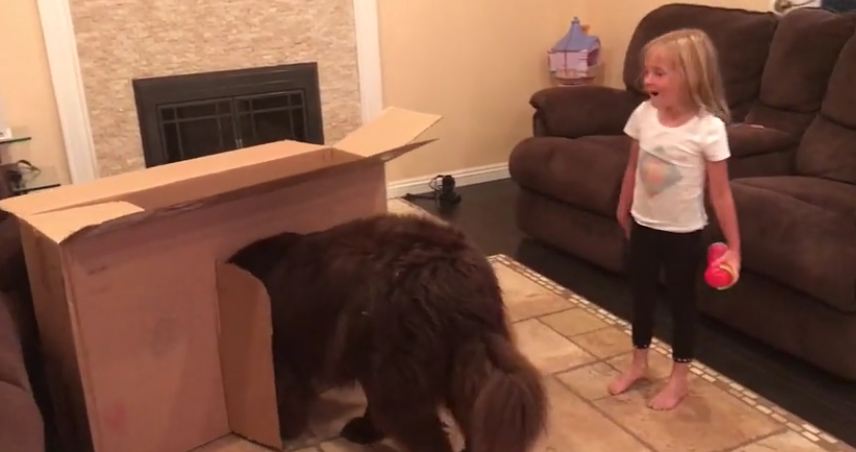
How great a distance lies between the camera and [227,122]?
3.87 metres

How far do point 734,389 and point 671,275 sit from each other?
0.44 meters

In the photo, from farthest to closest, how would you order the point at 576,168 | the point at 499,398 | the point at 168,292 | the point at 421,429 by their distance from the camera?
the point at 576,168, the point at 168,292, the point at 421,429, the point at 499,398

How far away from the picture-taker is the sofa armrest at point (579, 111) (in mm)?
3514

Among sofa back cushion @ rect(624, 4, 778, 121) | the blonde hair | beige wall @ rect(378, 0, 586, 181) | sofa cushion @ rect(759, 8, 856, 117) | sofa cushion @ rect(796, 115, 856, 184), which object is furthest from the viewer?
beige wall @ rect(378, 0, 586, 181)

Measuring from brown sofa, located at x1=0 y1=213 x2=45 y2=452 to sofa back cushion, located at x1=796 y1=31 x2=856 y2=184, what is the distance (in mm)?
2575

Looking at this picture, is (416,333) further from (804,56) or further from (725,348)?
(804,56)

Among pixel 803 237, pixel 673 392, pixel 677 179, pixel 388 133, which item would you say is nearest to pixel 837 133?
pixel 803 237

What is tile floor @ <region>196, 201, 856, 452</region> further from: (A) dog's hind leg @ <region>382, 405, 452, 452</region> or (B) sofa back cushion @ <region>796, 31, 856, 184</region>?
(B) sofa back cushion @ <region>796, 31, 856, 184</region>

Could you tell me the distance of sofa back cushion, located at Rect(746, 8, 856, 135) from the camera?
2975mm

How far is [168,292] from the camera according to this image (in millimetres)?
1955

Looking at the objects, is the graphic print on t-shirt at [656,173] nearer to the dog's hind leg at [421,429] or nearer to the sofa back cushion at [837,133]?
the dog's hind leg at [421,429]

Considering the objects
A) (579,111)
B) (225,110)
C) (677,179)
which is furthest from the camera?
(225,110)

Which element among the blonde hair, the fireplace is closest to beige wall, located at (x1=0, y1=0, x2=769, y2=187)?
the fireplace

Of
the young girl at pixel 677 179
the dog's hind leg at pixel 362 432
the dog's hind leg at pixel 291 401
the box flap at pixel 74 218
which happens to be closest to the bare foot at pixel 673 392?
the young girl at pixel 677 179
